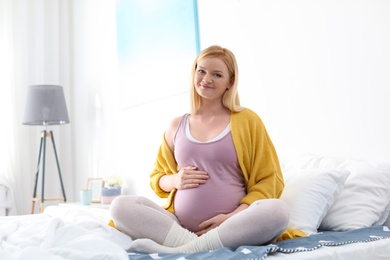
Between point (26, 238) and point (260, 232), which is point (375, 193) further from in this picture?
point (26, 238)

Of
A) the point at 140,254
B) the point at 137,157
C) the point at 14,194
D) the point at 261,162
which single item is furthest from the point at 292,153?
the point at 14,194

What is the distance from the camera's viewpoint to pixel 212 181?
1.79m

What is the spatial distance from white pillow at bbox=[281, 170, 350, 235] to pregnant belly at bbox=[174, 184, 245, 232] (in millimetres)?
186

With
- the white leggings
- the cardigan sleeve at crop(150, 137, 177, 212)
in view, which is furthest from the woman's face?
the white leggings

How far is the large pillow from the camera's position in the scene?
5.80 feet

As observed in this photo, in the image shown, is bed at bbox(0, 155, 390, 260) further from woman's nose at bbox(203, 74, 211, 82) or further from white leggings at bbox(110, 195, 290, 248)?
woman's nose at bbox(203, 74, 211, 82)

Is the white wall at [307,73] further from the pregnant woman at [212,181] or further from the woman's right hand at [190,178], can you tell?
the woman's right hand at [190,178]

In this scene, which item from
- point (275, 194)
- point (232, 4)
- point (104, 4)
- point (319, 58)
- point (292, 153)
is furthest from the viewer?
point (104, 4)

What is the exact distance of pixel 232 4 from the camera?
2.77 metres

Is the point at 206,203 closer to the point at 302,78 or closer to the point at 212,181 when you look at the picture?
the point at 212,181

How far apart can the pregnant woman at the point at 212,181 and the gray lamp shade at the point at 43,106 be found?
2.10 m

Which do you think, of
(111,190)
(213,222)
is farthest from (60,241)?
(111,190)

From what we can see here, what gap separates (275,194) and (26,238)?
0.83 m

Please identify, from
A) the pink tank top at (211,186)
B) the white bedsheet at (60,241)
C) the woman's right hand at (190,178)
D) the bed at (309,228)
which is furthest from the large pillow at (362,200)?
the white bedsheet at (60,241)
